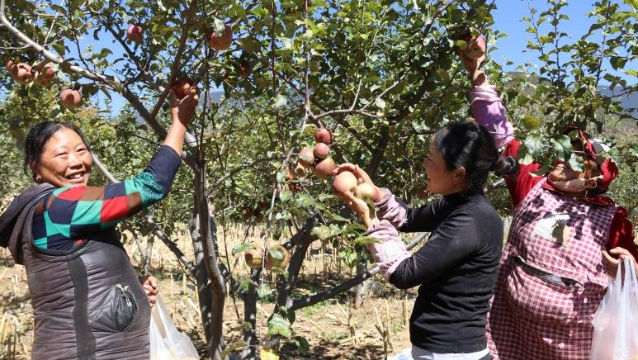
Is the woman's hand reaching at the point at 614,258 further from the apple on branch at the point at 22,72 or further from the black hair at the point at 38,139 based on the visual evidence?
the apple on branch at the point at 22,72

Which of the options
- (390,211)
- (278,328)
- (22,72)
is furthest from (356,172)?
(22,72)

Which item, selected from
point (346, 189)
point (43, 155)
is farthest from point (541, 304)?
point (43, 155)

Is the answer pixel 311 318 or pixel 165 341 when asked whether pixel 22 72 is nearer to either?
pixel 165 341

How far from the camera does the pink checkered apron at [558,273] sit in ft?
6.14

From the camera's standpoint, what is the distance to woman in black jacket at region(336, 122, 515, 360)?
1.54 m

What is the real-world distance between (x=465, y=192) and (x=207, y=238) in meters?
1.05

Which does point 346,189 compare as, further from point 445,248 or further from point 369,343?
point 369,343

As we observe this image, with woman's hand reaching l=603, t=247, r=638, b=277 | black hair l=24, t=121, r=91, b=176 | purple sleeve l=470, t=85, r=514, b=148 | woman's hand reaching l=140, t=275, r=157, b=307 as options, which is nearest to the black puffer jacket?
black hair l=24, t=121, r=91, b=176

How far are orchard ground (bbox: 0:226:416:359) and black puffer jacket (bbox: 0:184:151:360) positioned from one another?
1773mm

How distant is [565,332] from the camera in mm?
1918

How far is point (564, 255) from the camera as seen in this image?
1.88 meters

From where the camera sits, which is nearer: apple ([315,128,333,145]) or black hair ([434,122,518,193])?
black hair ([434,122,518,193])

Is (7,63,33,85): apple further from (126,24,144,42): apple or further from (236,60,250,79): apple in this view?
(236,60,250,79): apple

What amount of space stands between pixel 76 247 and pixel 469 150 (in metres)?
1.16
